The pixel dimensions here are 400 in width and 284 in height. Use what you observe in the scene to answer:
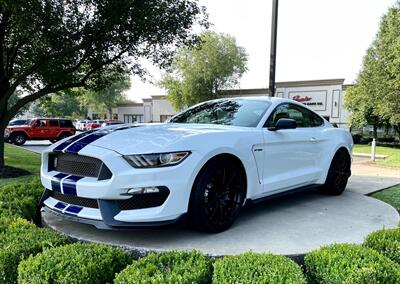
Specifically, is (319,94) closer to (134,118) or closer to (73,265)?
A: (134,118)

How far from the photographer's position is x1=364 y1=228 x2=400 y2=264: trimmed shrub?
2.73 m

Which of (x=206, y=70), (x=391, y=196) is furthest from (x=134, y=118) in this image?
(x=391, y=196)

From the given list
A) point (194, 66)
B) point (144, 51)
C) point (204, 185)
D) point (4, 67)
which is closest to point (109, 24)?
point (144, 51)

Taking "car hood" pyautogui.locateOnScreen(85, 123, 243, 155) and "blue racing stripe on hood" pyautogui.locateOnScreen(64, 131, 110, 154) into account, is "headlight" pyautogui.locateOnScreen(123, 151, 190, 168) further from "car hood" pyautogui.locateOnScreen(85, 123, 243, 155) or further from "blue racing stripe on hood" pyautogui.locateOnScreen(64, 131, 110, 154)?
"blue racing stripe on hood" pyautogui.locateOnScreen(64, 131, 110, 154)

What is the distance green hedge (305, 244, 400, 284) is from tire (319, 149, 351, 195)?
109 inches

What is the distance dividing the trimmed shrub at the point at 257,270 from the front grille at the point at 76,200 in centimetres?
135

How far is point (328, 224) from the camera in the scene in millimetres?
4051

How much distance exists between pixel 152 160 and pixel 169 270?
3.37 feet

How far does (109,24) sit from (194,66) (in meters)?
27.5

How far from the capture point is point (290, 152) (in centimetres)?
442

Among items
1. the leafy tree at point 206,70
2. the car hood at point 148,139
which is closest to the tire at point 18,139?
the leafy tree at point 206,70

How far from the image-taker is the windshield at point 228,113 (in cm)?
423

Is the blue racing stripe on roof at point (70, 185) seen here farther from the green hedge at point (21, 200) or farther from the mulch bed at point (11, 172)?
the mulch bed at point (11, 172)

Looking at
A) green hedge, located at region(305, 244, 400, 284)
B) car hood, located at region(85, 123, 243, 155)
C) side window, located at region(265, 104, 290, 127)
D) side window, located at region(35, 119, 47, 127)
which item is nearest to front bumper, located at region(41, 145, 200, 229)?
car hood, located at region(85, 123, 243, 155)
